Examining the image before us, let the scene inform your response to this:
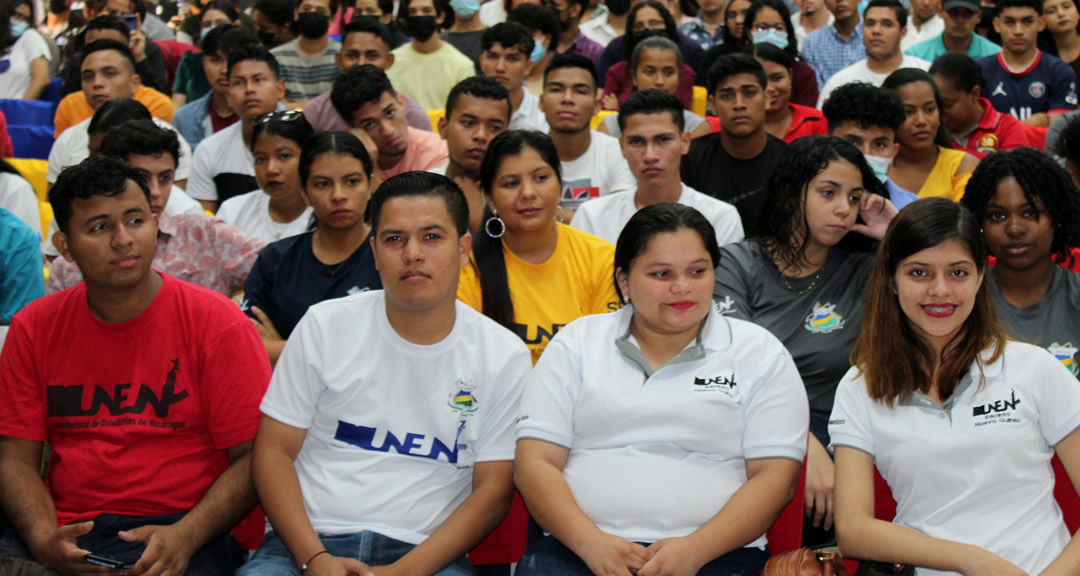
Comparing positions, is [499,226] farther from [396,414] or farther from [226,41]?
[226,41]

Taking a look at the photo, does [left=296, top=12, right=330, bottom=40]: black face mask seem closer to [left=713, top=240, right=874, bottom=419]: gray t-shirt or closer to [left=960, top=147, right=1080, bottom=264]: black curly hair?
[left=713, top=240, right=874, bottom=419]: gray t-shirt

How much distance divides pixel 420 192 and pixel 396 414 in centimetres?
56

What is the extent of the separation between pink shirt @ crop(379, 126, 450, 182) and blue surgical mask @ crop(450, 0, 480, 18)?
2557 millimetres

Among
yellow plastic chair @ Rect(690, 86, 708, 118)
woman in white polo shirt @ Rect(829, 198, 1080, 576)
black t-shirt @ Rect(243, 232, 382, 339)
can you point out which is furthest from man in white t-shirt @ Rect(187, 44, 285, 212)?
woman in white polo shirt @ Rect(829, 198, 1080, 576)

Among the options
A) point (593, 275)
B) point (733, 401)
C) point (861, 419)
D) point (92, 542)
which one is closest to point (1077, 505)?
point (861, 419)

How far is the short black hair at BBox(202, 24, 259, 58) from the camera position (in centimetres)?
615

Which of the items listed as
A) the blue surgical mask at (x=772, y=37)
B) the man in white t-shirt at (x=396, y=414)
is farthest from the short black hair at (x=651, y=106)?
the blue surgical mask at (x=772, y=37)

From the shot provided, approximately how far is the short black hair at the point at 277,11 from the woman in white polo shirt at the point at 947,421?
5774 mm

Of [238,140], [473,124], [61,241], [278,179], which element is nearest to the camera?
[61,241]

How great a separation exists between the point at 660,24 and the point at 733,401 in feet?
15.6

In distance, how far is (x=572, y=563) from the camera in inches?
91.3

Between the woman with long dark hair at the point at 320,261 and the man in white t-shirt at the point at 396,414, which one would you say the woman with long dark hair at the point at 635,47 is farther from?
the man in white t-shirt at the point at 396,414

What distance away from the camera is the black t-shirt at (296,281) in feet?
10.8

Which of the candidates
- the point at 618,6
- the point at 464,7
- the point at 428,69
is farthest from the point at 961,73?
the point at 464,7
